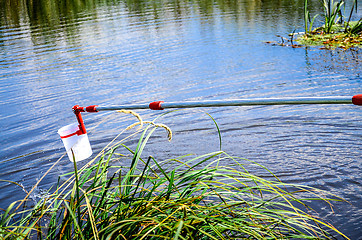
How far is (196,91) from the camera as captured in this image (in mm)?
7574

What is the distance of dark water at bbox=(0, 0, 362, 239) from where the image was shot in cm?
430

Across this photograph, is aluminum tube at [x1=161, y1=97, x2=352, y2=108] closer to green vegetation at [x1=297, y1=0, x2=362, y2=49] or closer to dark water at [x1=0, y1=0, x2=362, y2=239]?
dark water at [x1=0, y1=0, x2=362, y2=239]

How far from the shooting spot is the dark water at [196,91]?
14.1 ft

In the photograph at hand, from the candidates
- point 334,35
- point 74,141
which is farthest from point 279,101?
point 334,35

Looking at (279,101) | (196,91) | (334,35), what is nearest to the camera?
(279,101)

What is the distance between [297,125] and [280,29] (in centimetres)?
920

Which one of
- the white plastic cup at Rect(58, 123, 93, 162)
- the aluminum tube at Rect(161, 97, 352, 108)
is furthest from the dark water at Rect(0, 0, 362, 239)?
the aluminum tube at Rect(161, 97, 352, 108)

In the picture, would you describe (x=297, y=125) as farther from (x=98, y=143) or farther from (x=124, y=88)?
(x=124, y=88)

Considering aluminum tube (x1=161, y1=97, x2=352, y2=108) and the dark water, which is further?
the dark water

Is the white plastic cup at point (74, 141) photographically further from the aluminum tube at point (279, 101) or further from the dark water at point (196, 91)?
the aluminum tube at point (279, 101)

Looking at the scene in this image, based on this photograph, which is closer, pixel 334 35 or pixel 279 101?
pixel 279 101

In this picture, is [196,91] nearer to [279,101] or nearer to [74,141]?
[74,141]

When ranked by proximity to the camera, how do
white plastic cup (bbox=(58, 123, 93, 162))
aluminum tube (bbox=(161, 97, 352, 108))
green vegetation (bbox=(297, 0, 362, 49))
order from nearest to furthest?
aluminum tube (bbox=(161, 97, 352, 108))
white plastic cup (bbox=(58, 123, 93, 162))
green vegetation (bbox=(297, 0, 362, 49))

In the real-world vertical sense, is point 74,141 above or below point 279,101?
below
